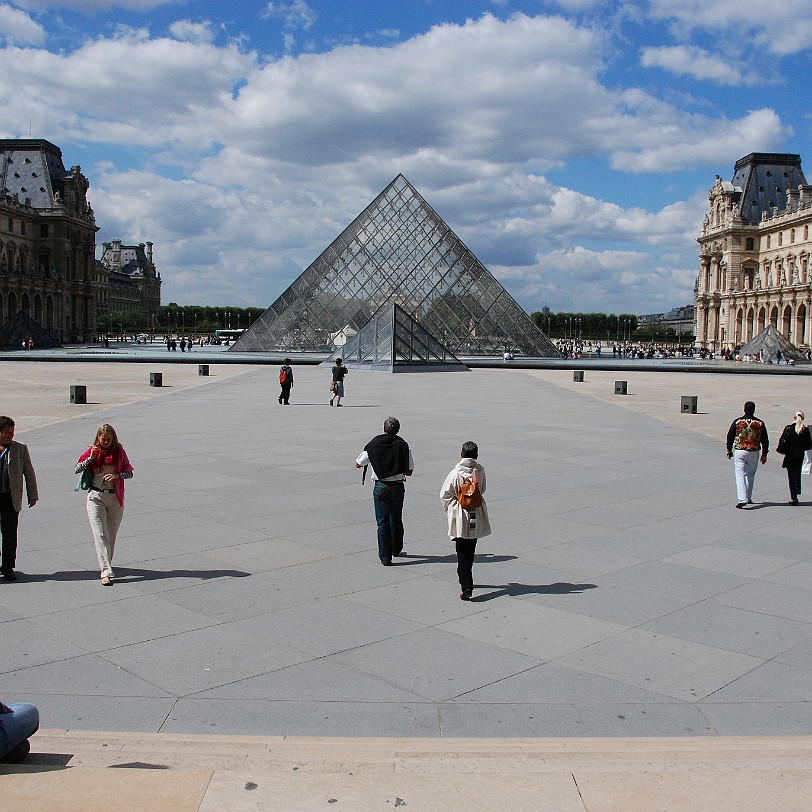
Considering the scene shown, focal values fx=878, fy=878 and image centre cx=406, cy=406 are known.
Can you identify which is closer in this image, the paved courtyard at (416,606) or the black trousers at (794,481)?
the paved courtyard at (416,606)

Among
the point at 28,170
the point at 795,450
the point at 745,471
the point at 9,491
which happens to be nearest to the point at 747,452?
the point at 745,471

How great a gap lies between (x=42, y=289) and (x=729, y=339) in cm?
7439

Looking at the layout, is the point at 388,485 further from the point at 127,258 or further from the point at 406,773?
the point at 127,258

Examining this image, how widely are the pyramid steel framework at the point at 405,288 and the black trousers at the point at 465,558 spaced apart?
50290 millimetres

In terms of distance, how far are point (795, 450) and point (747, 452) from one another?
74 centimetres

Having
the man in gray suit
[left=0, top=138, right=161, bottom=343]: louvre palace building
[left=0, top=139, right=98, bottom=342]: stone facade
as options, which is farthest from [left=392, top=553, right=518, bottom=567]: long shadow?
[left=0, top=139, right=98, bottom=342]: stone facade

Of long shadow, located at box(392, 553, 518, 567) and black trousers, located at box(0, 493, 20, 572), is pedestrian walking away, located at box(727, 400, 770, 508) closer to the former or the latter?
long shadow, located at box(392, 553, 518, 567)

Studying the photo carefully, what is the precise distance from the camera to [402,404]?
22375mm

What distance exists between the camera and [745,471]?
967 centimetres

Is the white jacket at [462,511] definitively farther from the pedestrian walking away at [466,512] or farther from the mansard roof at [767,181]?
the mansard roof at [767,181]

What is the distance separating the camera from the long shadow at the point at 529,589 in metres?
6.39

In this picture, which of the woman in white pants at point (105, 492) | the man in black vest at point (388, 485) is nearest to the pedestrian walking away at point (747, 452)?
the man in black vest at point (388, 485)

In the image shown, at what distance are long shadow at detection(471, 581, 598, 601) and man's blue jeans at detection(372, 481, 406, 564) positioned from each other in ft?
2.97

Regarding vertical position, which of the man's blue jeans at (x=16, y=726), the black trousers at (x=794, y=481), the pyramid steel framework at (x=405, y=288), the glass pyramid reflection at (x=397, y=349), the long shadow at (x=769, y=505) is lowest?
the long shadow at (x=769, y=505)
